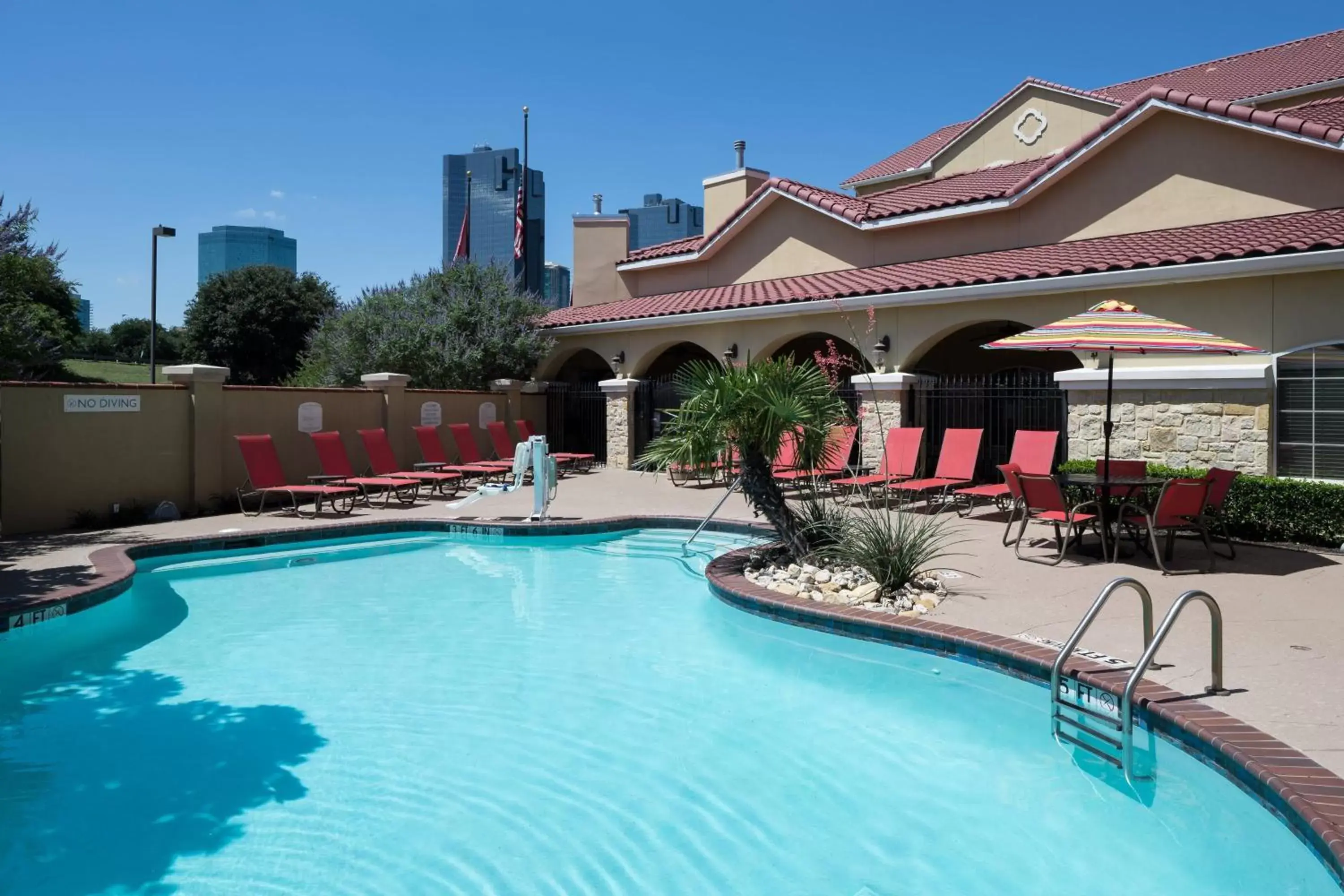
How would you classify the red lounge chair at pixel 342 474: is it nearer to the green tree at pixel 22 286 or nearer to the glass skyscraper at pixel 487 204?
the green tree at pixel 22 286

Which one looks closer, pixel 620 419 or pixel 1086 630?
pixel 1086 630

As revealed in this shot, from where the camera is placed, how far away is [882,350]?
16500 millimetres

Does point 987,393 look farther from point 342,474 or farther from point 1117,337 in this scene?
point 342,474

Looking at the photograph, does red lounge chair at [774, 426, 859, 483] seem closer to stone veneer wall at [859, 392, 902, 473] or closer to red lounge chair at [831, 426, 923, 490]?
red lounge chair at [831, 426, 923, 490]

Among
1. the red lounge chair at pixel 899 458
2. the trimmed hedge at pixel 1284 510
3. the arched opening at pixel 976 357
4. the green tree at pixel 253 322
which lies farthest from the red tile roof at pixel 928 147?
the green tree at pixel 253 322

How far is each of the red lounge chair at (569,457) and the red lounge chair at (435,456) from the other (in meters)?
2.62

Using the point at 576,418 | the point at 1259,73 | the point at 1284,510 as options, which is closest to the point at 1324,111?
the point at 1259,73

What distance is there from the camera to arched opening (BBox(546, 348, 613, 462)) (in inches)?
919

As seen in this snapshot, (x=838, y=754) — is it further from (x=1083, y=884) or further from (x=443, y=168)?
(x=443, y=168)

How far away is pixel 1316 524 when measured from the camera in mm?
10422

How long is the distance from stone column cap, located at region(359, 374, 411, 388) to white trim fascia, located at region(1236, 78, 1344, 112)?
665 inches

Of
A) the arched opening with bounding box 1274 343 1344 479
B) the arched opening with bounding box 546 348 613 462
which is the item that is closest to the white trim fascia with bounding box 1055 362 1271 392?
the arched opening with bounding box 1274 343 1344 479

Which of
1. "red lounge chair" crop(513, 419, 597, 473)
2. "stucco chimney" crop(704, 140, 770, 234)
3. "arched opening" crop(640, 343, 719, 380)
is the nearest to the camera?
"red lounge chair" crop(513, 419, 597, 473)

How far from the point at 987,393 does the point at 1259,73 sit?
10.3 meters
